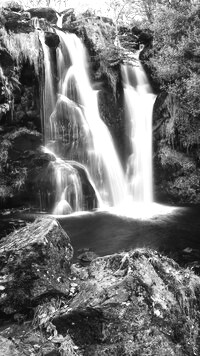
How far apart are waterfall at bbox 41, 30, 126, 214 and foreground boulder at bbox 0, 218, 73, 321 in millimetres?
7389

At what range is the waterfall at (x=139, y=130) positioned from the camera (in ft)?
45.5

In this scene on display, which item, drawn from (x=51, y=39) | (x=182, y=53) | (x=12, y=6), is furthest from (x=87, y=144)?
(x=12, y=6)

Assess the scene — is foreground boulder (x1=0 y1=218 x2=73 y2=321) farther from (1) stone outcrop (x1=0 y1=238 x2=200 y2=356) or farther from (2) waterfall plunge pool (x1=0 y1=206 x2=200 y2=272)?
(2) waterfall plunge pool (x1=0 y1=206 x2=200 y2=272)

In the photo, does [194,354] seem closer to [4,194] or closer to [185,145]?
[4,194]

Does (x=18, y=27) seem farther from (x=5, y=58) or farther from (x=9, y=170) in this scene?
(x=9, y=170)

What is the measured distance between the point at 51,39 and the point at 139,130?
18.6ft

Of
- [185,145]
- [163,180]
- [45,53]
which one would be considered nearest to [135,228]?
[163,180]

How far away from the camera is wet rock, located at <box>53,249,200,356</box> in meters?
3.21

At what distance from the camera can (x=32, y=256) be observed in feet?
14.0

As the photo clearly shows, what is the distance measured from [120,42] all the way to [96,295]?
17.3m

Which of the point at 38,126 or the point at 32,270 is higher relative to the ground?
the point at 38,126

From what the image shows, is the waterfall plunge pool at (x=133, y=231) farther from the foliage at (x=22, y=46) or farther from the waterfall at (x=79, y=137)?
the foliage at (x=22, y=46)

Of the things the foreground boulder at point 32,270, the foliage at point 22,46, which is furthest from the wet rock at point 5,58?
the foreground boulder at point 32,270

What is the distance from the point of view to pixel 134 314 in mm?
3301
